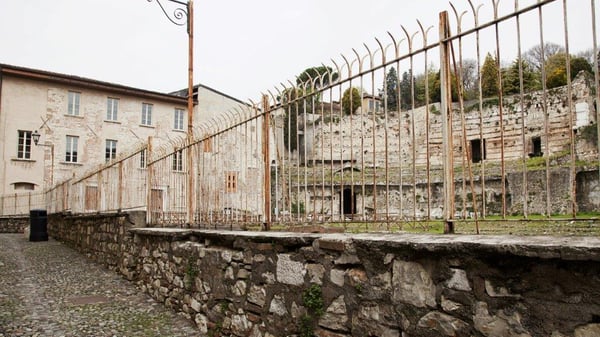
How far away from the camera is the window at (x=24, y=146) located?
22.6 meters

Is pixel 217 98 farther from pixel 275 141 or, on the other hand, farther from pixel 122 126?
pixel 275 141

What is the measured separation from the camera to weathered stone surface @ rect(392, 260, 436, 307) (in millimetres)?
2473

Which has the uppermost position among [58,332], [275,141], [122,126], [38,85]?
[38,85]

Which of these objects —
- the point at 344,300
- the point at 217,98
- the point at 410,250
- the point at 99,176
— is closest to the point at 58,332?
the point at 344,300

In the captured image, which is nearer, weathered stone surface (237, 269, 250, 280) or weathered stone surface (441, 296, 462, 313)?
weathered stone surface (441, 296, 462, 313)

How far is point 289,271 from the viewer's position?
12.0 feet

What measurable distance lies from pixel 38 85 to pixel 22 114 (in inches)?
70.3

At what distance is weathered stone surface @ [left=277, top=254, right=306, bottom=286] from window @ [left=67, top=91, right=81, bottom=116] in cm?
2439

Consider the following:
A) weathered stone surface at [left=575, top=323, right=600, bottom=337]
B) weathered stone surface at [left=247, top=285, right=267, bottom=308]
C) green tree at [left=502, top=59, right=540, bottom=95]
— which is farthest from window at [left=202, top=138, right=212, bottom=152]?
weathered stone surface at [left=575, top=323, right=600, bottom=337]

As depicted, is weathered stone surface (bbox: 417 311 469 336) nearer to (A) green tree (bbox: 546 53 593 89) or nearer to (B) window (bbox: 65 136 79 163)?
(A) green tree (bbox: 546 53 593 89)

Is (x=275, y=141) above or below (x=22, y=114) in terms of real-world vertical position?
below

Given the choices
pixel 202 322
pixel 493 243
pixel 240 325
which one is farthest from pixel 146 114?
pixel 493 243

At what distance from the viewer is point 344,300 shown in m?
3.05

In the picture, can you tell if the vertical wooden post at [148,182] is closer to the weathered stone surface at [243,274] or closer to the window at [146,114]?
the weathered stone surface at [243,274]
